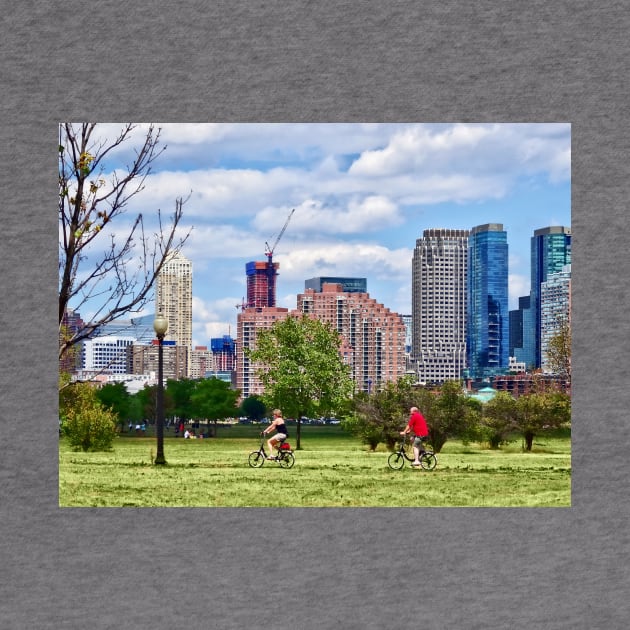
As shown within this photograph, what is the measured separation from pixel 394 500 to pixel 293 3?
425 cm

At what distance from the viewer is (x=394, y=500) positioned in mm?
8867

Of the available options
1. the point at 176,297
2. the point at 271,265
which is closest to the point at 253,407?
the point at 271,265

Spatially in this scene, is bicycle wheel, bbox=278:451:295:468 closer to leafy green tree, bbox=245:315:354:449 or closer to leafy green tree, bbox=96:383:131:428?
leafy green tree, bbox=245:315:354:449

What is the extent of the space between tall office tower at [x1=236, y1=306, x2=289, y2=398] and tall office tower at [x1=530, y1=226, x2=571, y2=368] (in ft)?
8.78

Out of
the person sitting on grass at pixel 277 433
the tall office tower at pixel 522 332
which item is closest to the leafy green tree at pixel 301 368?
the person sitting on grass at pixel 277 433

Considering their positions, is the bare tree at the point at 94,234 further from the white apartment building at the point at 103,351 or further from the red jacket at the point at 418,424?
the red jacket at the point at 418,424

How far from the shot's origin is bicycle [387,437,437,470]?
11312 mm

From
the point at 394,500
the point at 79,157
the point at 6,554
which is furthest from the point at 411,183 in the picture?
the point at 6,554

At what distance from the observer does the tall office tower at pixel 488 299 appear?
9.20 meters

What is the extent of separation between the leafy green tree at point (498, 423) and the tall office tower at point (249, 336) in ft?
9.77

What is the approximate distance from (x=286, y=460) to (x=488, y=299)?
3.61m

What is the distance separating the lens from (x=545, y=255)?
30.1ft

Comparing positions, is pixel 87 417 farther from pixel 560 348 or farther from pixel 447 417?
pixel 560 348

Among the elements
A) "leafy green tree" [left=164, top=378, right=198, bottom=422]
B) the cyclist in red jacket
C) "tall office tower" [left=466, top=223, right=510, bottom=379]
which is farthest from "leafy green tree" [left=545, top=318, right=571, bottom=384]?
"leafy green tree" [left=164, top=378, right=198, bottom=422]
